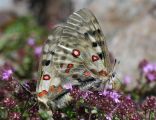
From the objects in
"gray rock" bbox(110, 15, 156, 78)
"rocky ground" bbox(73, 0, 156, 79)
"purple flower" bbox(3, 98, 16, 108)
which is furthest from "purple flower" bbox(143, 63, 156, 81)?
"purple flower" bbox(3, 98, 16, 108)

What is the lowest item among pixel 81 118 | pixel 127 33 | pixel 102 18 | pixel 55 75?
pixel 81 118

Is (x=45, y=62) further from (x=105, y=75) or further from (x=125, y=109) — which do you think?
(x=125, y=109)

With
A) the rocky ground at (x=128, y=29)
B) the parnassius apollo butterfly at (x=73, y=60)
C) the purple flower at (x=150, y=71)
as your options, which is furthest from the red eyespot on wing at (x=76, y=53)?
the rocky ground at (x=128, y=29)

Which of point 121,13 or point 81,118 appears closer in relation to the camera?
point 81,118

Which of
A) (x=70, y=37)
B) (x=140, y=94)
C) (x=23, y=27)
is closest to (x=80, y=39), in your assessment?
(x=70, y=37)

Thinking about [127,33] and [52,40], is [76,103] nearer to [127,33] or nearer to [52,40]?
[52,40]

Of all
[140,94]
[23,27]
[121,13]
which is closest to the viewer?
[140,94]

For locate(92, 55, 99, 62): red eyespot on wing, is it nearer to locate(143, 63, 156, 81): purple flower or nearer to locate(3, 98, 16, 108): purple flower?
locate(3, 98, 16, 108): purple flower

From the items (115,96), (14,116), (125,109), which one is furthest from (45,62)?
(125,109)
